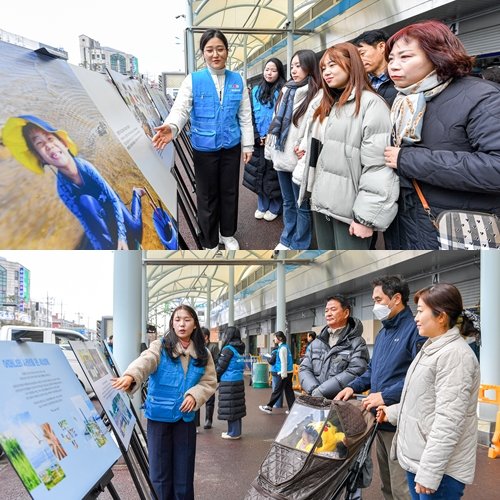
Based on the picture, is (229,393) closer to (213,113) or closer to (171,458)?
(171,458)

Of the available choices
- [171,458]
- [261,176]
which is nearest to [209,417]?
[261,176]

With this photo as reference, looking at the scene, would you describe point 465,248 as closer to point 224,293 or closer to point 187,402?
point 187,402

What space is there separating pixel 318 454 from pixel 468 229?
131 cm

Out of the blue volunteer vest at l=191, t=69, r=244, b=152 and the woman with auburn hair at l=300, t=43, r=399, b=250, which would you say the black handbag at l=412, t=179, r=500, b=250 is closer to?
the woman with auburn hair at l=300, t=43, r=399, b=250

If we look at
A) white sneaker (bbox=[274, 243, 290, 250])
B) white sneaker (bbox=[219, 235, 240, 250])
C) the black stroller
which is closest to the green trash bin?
white sneaker (bbox=[274, 243, 290, 250])

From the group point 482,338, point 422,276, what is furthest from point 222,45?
point 422,276

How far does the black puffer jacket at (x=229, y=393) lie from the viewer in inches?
237

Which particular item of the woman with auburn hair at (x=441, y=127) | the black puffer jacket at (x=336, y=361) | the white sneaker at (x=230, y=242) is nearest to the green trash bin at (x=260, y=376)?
the white sneaker at (x=230, y=242)

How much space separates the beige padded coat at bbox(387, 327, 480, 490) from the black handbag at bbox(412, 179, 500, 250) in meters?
0.50

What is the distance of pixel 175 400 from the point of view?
3.17 meters

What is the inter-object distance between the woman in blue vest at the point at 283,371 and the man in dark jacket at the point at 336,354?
4273mm

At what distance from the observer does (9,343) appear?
1.90m

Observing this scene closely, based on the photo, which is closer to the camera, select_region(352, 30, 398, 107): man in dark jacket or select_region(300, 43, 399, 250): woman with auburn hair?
select_region(300, 43, 399, 250): woman with auburn hair

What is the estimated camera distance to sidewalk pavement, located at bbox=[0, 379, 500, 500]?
168 inches
